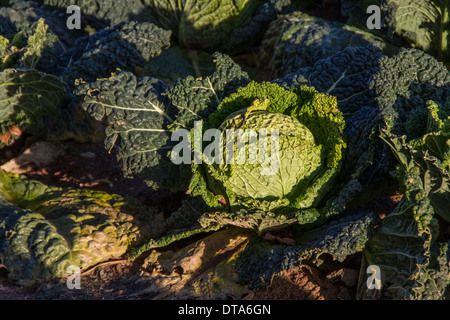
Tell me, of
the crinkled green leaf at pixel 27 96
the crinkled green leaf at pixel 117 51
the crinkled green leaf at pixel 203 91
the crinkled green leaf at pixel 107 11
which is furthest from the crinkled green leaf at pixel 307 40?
the crinkled green leaf at pixel 27 96

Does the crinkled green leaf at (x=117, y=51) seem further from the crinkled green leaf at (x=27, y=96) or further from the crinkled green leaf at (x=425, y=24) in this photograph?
the crinkled green leaf at (x=425, y=24)

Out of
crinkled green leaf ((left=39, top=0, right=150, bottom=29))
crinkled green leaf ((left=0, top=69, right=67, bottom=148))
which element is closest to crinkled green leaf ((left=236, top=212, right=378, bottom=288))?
crinkled green leaf ((left=0, top=69, right=67, bottom=148))

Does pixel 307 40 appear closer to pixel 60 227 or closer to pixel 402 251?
pixel 402 251

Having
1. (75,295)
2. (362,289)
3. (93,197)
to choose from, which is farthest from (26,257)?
(362,289)

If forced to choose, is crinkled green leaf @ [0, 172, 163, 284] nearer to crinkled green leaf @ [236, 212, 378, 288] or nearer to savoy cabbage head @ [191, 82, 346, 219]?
savoy cabbage head @ [191, 82, 346, 219]

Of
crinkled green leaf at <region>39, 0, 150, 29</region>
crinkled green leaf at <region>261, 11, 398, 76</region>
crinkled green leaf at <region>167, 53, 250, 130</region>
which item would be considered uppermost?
crinkled green leaf at <region>39, 0, 150, 29</region>

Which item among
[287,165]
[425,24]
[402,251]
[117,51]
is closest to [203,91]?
[287,165]

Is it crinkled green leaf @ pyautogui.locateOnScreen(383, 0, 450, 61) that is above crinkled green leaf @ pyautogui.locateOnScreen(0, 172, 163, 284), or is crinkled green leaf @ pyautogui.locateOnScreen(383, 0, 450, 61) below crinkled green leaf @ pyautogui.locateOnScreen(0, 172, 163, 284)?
above

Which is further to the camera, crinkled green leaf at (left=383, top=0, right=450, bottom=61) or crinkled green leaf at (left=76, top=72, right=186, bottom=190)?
crinkled green leaf at (left=383, top=0, right=450, bottom=61)

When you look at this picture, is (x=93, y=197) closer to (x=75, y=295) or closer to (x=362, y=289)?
(x=75, y=295)

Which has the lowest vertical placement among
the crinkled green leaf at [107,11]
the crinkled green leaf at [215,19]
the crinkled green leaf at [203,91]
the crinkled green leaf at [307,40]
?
the crinkled green leaf at [203,91]

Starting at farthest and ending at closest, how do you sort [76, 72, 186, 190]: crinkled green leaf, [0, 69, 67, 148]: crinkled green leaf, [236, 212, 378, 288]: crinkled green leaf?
[0, 69, 67, 148]: crinkled green leaf < [76, 72, 186, 190]: crinkled green leaf < [236, 212, 378, 288]: crinkled green leaf
